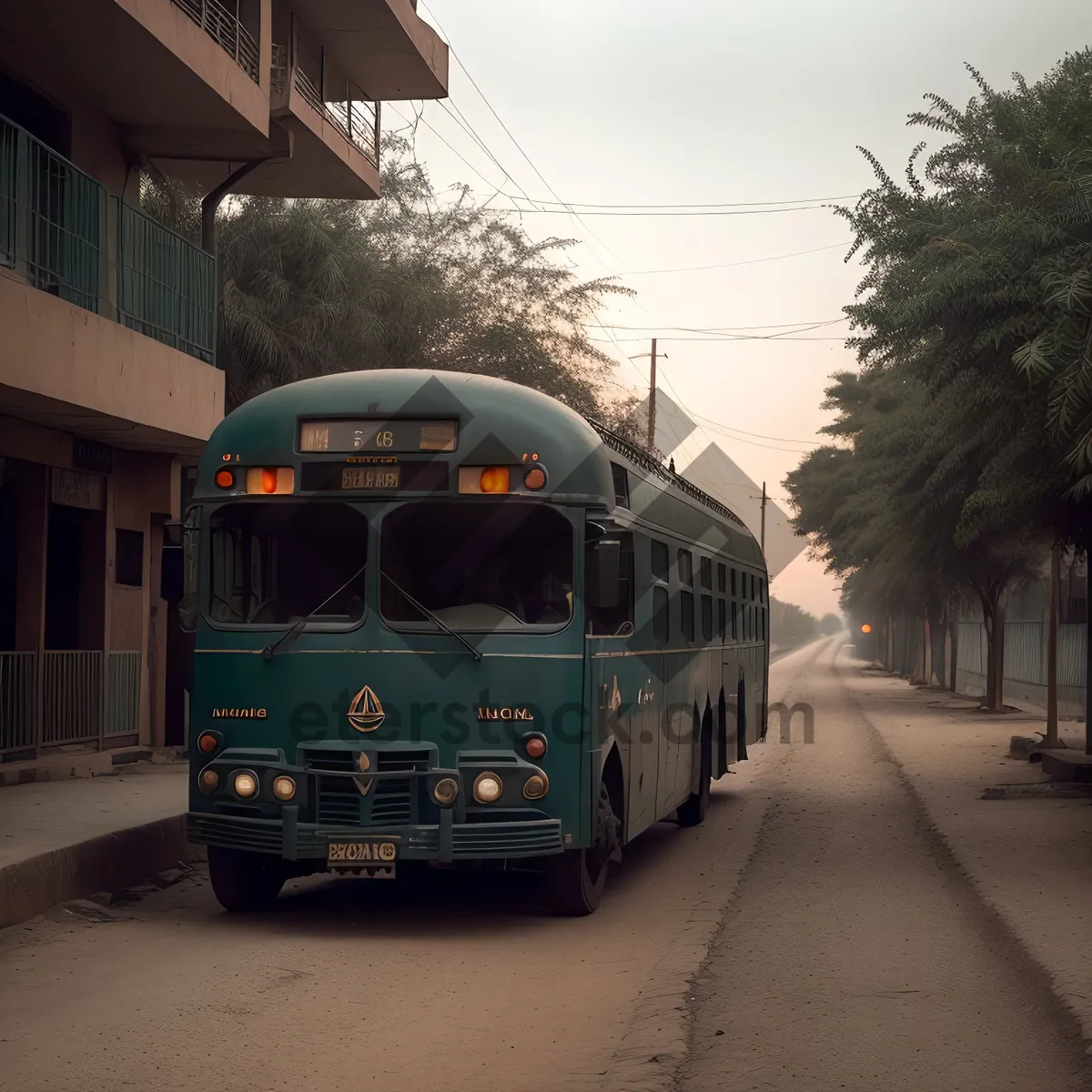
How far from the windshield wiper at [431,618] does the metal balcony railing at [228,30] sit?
10267 millimetres

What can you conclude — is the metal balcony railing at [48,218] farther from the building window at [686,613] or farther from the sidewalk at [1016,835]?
the sidewalk at [1016,835]

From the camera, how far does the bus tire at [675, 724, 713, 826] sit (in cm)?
1584

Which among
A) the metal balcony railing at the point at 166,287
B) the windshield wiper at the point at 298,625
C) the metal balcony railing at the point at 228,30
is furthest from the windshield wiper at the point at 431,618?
the metal balcony railing at the point at 228,30

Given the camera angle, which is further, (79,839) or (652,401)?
(652,401)

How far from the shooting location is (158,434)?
1864 centimetres

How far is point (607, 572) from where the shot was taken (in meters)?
9.52

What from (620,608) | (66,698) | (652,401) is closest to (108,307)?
(66,698)

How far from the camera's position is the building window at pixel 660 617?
12.0m

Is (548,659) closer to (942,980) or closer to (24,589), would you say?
(942,980)

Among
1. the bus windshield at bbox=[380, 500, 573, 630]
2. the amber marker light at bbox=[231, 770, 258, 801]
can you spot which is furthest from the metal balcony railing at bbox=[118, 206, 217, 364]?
the amber marker light at bbox=[231, 770, 258, 801]

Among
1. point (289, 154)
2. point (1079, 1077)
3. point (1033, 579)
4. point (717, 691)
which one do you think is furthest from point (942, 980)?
point (1033, 579)

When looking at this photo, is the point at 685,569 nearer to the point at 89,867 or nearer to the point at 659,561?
the point at 659,561

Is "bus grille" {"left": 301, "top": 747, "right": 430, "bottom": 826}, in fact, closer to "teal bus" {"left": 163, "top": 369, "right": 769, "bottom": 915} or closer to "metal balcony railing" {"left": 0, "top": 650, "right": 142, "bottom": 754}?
"teal bus" {"left": 163, "top": 369, "right": 769, "bottom": 915}

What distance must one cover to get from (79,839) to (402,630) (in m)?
3.34
